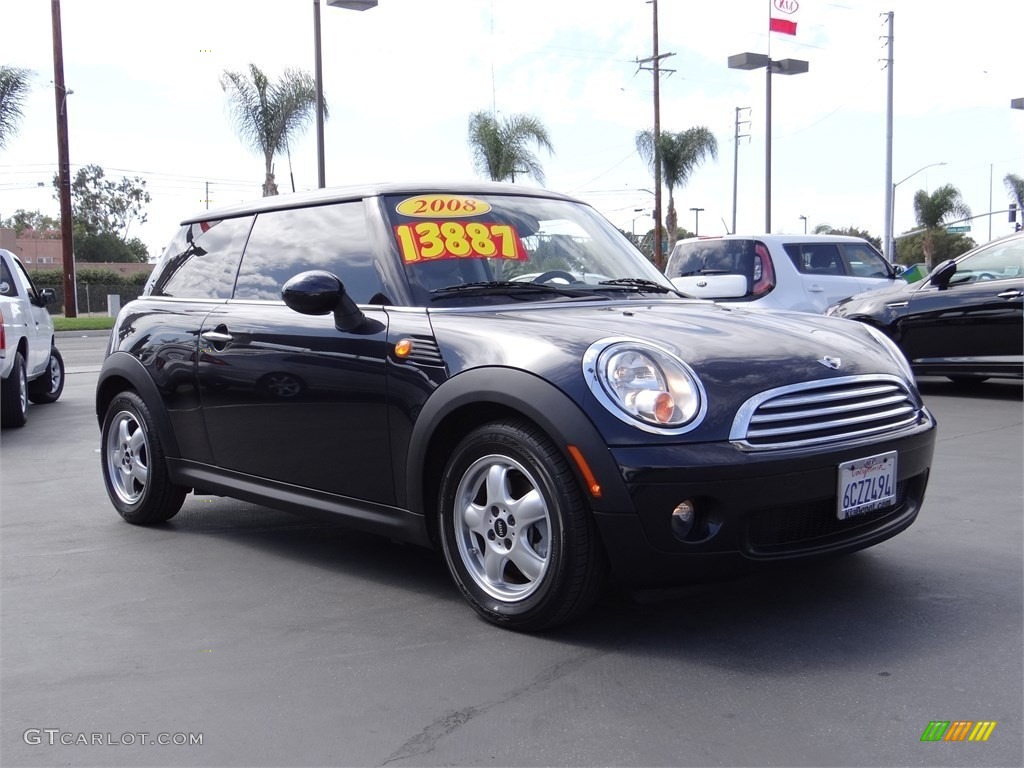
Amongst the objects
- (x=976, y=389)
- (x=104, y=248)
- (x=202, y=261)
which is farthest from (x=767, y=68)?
(x=104, y=248)

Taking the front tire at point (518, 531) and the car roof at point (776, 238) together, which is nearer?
the front tire at point (518, 531)

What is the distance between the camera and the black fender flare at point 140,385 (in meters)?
5.28

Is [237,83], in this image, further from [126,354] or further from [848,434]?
[848,434]

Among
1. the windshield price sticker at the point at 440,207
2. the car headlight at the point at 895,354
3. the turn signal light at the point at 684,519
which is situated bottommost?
the turn signal light at the point at 684,519

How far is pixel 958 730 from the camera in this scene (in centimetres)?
293

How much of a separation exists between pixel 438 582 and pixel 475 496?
0.69 m

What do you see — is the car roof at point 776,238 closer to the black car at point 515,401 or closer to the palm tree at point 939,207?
the black car at point 515,401

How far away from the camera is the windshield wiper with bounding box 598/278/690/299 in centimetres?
470

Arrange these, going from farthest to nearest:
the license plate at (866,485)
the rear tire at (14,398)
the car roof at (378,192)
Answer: the rear tire at (14,398)
the car roof at (378,192)
the license plate at (866,485)

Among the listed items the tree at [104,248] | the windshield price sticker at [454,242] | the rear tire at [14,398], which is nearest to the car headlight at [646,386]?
the windshield price sticker at [454,242]

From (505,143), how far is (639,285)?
100 feet

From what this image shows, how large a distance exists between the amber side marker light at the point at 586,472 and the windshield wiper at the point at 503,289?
1.05m

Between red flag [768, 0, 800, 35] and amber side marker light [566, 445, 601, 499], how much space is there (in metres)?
33.7

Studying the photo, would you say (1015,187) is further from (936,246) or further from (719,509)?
(719,509)
